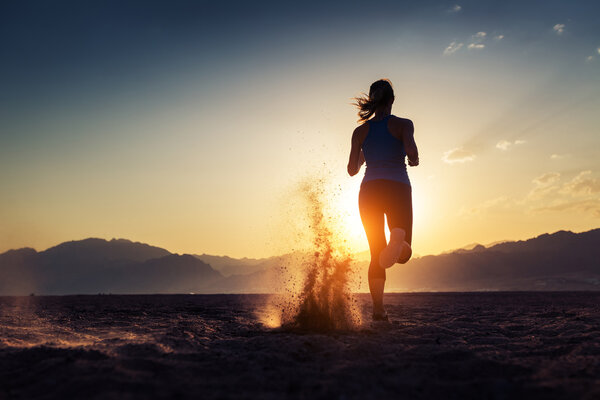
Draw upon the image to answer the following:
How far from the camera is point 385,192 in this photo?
4.09 metres

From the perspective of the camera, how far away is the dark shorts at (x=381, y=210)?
4.07 meters

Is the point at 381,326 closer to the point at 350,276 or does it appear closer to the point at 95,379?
the point at 350,276

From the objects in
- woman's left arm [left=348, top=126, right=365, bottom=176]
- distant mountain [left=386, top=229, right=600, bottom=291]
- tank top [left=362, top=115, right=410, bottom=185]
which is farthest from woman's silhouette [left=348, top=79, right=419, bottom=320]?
distant mountain [left=386, top=229, right=600, bottom=291]

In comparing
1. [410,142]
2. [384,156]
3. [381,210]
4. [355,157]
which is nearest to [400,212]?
[381,210]

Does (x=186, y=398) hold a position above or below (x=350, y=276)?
below

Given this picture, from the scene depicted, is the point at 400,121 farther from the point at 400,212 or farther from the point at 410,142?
the point at 400,212

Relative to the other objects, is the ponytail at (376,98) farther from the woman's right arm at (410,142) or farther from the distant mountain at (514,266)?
the distant mountain at (514,266)

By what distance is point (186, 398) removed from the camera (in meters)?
1.72

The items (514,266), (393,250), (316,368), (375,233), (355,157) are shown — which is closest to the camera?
(316,368)

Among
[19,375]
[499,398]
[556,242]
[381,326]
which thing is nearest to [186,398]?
[19,375]

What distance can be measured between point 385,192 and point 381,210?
21 centimetres

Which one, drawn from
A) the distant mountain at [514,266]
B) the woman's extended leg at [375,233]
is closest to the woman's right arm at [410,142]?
the woman's extended leg at [375,233]

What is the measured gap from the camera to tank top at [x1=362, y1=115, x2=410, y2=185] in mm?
4145

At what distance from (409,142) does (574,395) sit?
2865mm
